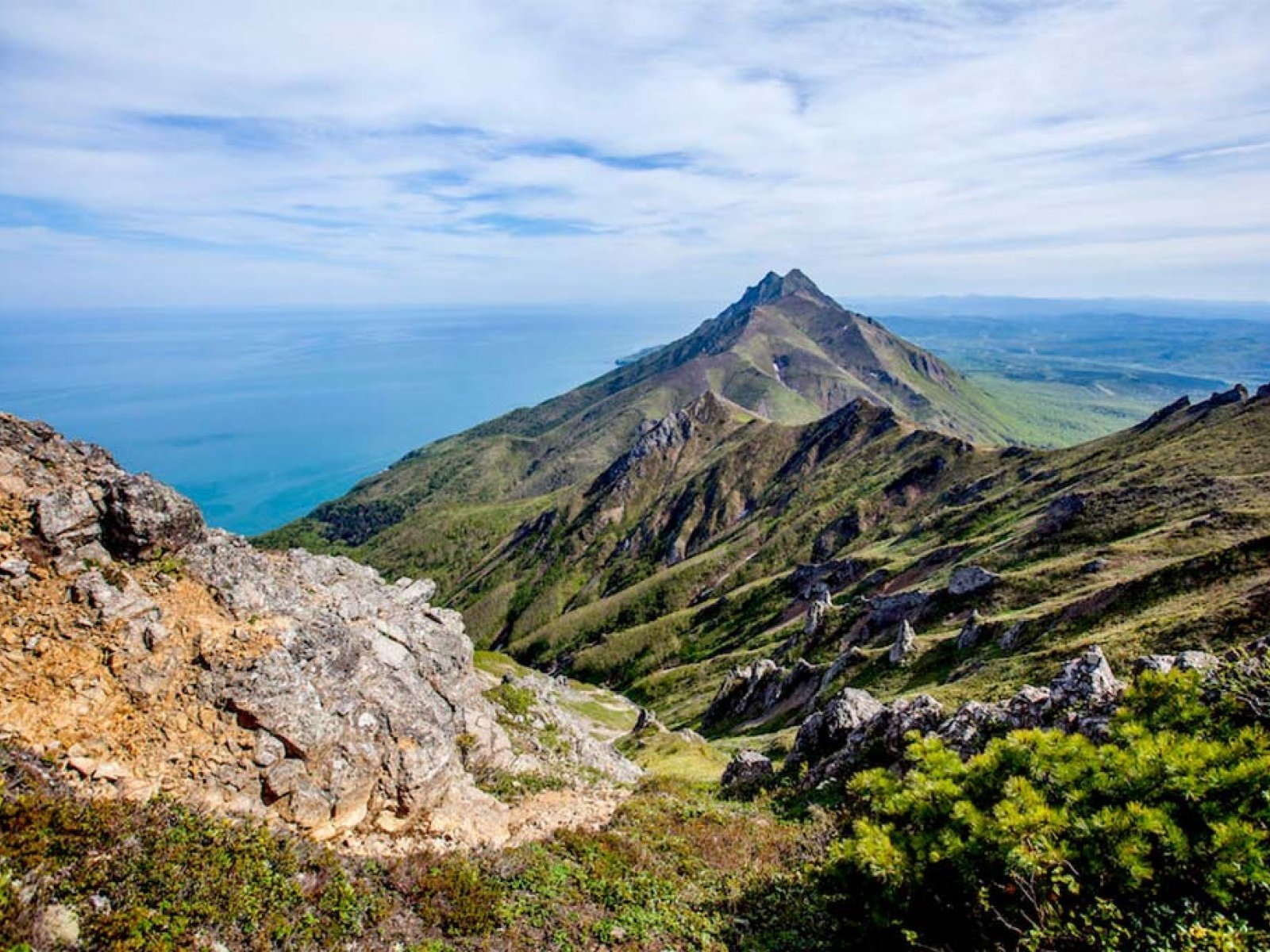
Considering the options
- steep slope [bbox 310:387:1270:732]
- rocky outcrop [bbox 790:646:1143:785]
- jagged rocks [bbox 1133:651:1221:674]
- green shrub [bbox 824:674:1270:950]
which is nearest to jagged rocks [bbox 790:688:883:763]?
rocky outcrop [bbox 790:646:1143:785]

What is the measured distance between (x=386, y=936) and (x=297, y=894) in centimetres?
222

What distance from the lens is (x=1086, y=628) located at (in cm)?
4556

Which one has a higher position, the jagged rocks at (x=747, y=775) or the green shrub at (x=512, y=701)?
the green shrub at (x=512, y=701)

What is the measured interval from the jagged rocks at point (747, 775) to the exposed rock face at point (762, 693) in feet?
110

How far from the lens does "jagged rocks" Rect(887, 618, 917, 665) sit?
57688mm

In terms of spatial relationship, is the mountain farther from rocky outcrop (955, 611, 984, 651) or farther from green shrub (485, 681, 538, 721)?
green shrub (485, 681, 538, 721)

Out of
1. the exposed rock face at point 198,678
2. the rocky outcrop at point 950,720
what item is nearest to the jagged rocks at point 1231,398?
the rocky outcrop at point 950,720

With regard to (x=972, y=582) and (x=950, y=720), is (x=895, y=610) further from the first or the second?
(x=950, y=720)

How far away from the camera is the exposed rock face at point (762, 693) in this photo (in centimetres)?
6888

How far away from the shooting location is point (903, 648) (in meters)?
58.0

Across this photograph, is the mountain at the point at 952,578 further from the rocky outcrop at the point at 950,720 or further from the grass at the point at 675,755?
the grass at the point at 675,755

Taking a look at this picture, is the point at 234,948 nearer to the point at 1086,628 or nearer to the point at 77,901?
the point at 77,901

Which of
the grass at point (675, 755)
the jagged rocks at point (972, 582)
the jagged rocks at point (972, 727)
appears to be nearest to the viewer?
the jagged rocks at point (972, 727)

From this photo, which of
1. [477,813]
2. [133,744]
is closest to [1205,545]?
[477,813]
